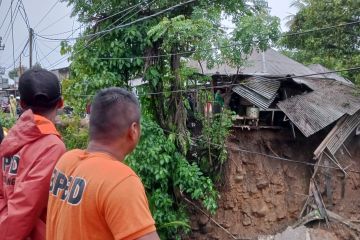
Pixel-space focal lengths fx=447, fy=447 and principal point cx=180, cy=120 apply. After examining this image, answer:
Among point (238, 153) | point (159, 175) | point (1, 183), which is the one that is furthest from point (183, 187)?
point (1, 183)

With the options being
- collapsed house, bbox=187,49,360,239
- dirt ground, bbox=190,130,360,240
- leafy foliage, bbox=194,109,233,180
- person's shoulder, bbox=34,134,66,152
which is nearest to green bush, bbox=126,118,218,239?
leafy foliage, bbox=194,109,233,180

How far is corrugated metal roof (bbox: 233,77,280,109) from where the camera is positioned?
424 inches

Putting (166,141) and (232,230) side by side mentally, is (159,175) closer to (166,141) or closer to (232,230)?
(166,141)

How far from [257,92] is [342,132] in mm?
2365

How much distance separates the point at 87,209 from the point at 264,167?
10.0 m

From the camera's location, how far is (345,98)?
1121 centimetres

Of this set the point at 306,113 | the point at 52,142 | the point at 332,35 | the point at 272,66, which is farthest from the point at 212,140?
the point at 52,142

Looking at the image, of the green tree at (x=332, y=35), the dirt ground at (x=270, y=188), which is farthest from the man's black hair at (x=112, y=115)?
the green tree at (x=332, y=35)

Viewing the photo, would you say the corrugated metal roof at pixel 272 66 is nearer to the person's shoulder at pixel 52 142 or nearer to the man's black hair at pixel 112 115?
the person's shoulder at pixel 52 142

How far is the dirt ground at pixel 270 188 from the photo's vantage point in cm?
1037

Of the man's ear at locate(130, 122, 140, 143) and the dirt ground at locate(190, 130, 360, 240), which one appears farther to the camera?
the dirt ground at locate(190, 130, 360, 240)

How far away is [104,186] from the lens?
1.47m

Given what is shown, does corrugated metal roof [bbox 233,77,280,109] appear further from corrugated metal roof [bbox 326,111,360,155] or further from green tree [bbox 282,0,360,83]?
green tree [bbox 282,0,360,83]

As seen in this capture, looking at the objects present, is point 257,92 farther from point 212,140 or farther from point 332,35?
point 332,35
